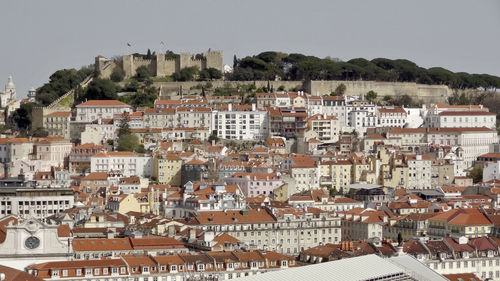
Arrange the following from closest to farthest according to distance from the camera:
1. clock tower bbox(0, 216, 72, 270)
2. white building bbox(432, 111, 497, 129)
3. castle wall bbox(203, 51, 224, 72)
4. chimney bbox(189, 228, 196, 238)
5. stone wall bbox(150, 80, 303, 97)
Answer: clock tower bbox(0, 216, 72, 270) → chimney bbox(189, 228, 196, 238) → white building bbox(432, 111, 497, 129) → stone wall bbox(150, 80, 303, 97) → castle wall bbox(203, 51, 224, 72)

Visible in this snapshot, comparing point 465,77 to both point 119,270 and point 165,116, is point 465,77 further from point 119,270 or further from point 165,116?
point 119,270

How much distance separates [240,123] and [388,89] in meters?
15.4

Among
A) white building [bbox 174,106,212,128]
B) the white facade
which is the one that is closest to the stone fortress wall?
white building [bbox 174,106,212,128]

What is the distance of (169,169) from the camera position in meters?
62.1

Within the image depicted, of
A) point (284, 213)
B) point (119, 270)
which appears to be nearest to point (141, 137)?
point (284, 213)

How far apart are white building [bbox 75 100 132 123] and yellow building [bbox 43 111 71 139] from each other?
0.67 metres

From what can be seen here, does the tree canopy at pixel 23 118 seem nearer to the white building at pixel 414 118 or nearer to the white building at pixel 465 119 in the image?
the white building at pixel 414 118

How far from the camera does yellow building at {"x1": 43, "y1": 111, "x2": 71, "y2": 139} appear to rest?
71.6m

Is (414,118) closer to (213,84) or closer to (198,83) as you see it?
(213,84)

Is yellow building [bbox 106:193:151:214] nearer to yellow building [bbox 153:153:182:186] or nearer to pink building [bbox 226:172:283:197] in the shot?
pink building [bbox 226:172:283:197]

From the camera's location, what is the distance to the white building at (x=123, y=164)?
207 ft

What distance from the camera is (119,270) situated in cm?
3478

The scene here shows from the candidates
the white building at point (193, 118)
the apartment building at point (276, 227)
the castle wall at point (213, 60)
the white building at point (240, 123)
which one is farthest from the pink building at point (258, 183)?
the castle wall at point (213, 60)

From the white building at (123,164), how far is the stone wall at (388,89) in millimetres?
19253
